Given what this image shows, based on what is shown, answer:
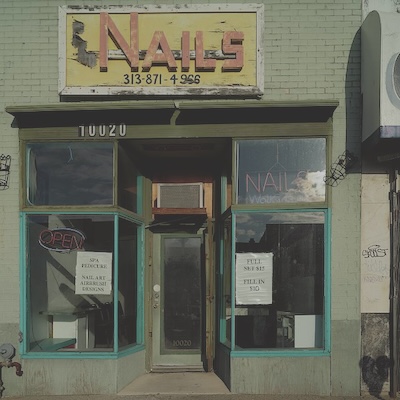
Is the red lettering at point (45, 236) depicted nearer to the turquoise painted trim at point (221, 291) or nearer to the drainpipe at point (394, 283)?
the turquoise painted trim at point (221, 291)

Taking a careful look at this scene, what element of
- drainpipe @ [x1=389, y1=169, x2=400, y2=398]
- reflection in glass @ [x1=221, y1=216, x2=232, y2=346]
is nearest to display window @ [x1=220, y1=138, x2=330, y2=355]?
reflection in glass @ [x1=221, y1=216, x2=232, y2=346]

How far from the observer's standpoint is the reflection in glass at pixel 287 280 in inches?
304

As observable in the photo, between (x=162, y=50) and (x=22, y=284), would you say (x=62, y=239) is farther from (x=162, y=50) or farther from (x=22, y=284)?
(x=162, y=50)

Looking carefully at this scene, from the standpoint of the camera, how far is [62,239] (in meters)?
7.91

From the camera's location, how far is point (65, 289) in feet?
26.1

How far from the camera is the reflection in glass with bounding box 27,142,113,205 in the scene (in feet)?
25.8

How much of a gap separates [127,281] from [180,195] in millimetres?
1641

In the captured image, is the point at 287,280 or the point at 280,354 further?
the point at 287,280

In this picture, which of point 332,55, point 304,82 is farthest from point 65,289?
point 332,55

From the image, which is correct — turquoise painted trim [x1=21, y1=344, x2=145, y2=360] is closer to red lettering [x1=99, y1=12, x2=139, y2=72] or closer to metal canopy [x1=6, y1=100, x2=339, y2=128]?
metal canopy [x1=6, y1=100, x2=339, y2=128]

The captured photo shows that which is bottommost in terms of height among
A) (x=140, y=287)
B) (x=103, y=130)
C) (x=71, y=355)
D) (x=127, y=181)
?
(x=71, y=355)

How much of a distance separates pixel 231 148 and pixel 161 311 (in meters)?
2.81

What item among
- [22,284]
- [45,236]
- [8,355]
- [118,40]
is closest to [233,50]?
[118,40]

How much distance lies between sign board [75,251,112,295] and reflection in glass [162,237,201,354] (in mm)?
1372
